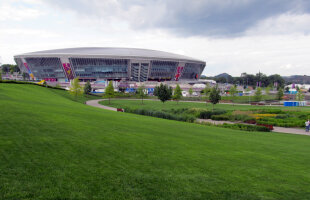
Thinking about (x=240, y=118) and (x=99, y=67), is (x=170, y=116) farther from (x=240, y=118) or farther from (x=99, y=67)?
(x=99, y=67)

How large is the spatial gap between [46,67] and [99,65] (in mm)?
26095

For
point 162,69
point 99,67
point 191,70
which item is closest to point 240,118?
point 162,69

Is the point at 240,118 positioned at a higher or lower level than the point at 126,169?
lower

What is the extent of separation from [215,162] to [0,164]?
6.79 meters

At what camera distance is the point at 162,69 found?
10819cm

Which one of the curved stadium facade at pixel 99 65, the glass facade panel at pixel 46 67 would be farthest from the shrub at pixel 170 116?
the glass facade panel at pixel 46 67

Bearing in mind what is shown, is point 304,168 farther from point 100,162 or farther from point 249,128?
point 249,128

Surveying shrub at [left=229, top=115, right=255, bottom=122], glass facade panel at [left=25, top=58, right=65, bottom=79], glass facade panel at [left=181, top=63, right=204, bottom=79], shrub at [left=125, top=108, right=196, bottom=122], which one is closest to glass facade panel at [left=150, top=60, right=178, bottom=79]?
glass facade panel at [left=181, top=63, right=204, bottom=79]

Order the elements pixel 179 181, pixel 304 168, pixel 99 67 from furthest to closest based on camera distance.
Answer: pixel 99 67, pixel 304 168, pixel 179 181

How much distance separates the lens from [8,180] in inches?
187

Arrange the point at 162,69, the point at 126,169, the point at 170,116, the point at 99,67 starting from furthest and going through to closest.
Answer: the point at 162,69 → the point at 99,67 → the point at 170,116 → the point at 126,169

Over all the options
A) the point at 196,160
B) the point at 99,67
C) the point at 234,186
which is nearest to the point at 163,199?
the point at 234,186

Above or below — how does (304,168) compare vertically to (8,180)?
below

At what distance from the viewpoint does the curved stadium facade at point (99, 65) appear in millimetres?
95425
